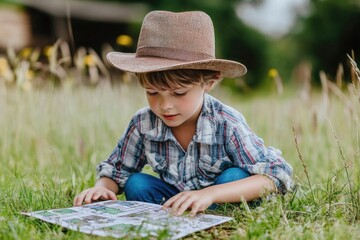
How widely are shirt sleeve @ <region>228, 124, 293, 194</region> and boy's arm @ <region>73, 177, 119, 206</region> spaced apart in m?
0.58

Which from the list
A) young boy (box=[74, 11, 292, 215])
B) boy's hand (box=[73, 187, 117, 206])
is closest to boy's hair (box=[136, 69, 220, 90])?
young boy (box=[74, 11, 292, 215])

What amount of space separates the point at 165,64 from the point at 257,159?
587 millimetres

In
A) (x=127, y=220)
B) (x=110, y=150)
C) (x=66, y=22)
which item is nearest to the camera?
(x=127, y=220)

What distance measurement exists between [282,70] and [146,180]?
12.5 metres

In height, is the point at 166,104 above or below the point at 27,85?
above

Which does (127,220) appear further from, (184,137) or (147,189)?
(184,137)

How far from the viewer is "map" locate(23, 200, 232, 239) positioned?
225 cm

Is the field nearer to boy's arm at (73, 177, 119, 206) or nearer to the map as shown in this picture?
the map

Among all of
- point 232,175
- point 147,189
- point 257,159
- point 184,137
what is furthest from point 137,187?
point 257,159

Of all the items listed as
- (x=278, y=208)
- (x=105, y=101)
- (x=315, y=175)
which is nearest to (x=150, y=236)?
(x=278, y=208)

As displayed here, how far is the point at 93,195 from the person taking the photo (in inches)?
111

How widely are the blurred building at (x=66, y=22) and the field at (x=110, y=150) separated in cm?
745

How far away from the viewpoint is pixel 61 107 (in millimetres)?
4980

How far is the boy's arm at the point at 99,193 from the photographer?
278 centimetres
